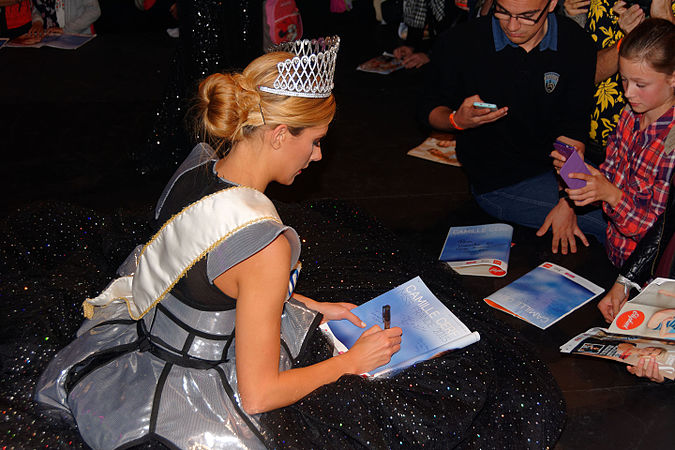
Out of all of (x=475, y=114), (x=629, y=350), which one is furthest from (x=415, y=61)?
(x=629, y=350)

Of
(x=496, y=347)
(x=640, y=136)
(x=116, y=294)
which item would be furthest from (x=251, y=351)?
(x=640, y=136)

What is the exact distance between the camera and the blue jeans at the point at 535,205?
2758 millimetres

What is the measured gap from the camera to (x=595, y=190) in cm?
227

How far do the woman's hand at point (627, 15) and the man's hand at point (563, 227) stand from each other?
731mm

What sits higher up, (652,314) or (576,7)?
(576,7)

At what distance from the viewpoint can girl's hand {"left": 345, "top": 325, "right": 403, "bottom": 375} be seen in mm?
1611

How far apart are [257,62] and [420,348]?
835 mm

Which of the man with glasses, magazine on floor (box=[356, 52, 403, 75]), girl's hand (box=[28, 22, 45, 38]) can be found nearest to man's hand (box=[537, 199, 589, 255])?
the man with glasses

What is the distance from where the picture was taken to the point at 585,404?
200 centimetres

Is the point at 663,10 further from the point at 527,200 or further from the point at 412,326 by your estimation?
the point at 412,326

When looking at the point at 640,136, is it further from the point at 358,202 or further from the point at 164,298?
the point at 164,298

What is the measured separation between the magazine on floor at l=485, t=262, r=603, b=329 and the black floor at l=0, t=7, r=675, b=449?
0.13 ft

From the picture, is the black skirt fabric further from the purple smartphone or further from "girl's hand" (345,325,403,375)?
the purple smartphone

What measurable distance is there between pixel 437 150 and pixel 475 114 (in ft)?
4.19
